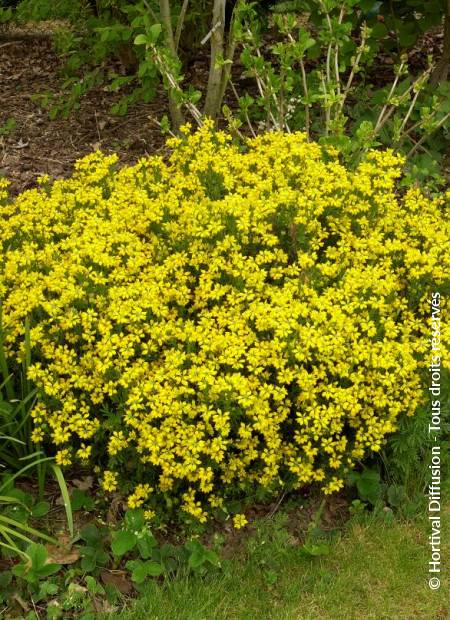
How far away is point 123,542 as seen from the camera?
273cm

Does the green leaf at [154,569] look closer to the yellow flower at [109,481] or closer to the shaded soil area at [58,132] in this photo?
the yellow flower at [109,481]

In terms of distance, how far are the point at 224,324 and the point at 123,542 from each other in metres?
0.94

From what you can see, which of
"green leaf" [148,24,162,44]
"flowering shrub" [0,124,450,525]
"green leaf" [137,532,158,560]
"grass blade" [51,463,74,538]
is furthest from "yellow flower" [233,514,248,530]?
"green leaf" [148,24,162,44]

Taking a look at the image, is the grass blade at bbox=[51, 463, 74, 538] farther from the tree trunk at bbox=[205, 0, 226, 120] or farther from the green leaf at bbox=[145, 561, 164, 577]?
the tree trunk at bbox=[205, 0, 226, 120]

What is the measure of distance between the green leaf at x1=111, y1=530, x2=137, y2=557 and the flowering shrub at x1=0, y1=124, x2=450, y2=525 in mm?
126

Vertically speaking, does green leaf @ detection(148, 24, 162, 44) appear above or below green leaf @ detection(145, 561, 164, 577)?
above

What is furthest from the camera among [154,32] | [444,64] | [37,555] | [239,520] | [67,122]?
[67,122]

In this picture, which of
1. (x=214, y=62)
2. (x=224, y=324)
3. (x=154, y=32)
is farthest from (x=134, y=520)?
(x=214, y=62)

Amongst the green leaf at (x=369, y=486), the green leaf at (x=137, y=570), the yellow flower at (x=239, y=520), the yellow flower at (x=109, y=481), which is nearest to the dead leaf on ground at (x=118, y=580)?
the green leaf at (x=137, y=570)

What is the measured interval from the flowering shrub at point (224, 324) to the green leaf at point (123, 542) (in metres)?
0.13

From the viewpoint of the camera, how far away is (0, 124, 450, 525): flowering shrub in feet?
9.26

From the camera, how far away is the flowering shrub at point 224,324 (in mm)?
2822

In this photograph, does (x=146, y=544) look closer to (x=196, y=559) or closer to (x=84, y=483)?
(x=196, y=559)

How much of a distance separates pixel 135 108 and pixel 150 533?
4.29 m
